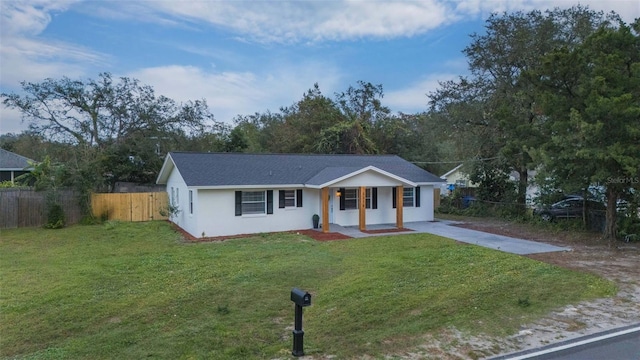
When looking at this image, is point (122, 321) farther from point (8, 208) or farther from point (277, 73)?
point (277, 73)

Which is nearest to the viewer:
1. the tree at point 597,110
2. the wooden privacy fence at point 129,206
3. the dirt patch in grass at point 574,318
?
the dirt patch in grass at point 574,318

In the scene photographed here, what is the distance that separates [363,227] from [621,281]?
10.1 metres

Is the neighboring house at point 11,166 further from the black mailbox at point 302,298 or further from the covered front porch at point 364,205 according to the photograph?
the black mailbox at point 302,298

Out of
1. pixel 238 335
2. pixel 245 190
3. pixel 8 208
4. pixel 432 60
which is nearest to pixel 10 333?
pixel 238 335

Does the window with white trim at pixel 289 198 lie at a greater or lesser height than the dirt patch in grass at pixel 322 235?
greater

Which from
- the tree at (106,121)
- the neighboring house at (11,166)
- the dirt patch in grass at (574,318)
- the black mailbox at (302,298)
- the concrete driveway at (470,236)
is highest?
the tree at (106,121)

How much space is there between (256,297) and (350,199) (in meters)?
12.2

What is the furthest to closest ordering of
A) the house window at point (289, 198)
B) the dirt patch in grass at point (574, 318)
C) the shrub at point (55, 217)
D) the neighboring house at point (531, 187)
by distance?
1. the shrub at point (55, 217)
2. the house window at point (289, 198)
3. the neighboring house at point (531, 187)
4. the dirt patch in grass at point (574, 318)

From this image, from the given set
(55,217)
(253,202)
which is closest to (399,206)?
(253,202)

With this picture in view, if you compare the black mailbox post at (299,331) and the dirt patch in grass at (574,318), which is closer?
the black mailbox post at (299,331)

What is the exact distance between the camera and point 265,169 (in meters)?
19.1

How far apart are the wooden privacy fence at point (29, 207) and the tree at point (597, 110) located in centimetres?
2108

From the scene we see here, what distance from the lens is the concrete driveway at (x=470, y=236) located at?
13.8 m


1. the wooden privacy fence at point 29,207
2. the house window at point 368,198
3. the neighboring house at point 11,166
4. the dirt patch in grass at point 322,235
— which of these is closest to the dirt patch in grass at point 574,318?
the dirt patch in grass at point 322,235
